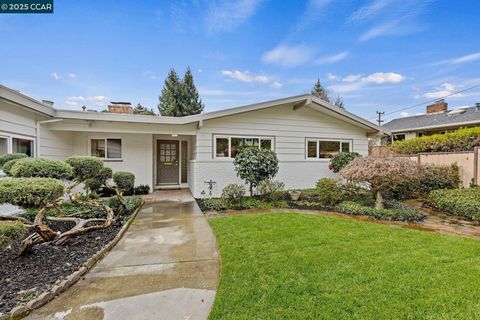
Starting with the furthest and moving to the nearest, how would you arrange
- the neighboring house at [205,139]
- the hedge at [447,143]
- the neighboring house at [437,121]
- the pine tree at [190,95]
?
1. the pine tree at [190,95]
2. the neighboring house at [437,121]
3. the hedge at [447,143]
4. the neighboring house at [205,139]

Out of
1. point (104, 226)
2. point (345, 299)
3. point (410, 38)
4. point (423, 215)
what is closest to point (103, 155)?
point (104, 226)

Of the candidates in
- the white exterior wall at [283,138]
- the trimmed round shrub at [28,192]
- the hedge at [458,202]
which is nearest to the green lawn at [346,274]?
the hedge at [458,202]

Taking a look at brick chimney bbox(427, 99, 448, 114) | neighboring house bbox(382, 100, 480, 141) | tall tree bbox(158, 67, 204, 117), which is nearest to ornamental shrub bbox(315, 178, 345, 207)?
neighboring house bbox(382, 100, 480, 141)

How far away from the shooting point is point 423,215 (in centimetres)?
608

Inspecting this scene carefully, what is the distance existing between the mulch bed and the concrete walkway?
285 millimetres

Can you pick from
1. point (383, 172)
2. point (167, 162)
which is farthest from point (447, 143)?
point (167, 162)

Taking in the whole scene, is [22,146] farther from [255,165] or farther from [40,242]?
[255,165]

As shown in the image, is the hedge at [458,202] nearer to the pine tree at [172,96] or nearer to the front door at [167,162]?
the front door at [167,162]

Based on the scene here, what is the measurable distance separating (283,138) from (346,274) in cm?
719

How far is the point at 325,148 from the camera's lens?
10469 millimetres

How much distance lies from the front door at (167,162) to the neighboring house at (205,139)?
5 cm

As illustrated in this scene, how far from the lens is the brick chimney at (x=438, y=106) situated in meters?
19.9

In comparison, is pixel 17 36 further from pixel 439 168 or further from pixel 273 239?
pixel 439 168

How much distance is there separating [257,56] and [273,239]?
12.3m
